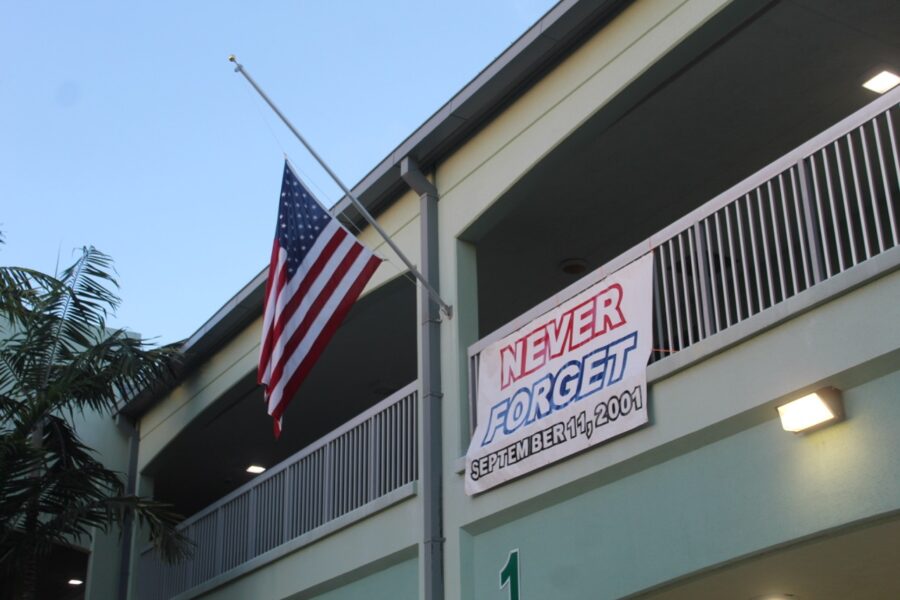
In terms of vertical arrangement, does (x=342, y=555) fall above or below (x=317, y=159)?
below

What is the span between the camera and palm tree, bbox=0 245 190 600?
13422mm

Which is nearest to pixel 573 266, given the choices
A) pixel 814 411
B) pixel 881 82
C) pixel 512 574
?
pixel 881 82

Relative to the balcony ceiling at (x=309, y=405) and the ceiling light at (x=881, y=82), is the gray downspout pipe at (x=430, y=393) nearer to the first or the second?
the balcony ceiling at (x=309, y=405)

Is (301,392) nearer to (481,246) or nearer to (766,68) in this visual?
(481,246)

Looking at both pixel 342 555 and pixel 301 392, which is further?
pixel 301 392

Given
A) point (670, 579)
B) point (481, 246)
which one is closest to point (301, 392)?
point (481, 246)

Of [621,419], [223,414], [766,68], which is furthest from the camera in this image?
[223,414]

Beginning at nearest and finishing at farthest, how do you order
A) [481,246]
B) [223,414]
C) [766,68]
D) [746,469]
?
[746,469] → [766,68] → [481,246] → [223,414]

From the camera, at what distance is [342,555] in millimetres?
11891

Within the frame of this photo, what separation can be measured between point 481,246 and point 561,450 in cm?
379

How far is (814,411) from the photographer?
24.2ft

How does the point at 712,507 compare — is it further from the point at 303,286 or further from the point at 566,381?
the point at 303,286

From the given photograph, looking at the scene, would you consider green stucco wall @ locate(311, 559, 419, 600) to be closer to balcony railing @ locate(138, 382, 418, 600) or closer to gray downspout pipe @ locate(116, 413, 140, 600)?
balcony railing @ locate(138, 382, 418, 600)

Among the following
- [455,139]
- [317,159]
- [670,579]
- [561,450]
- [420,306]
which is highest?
[455,139]
